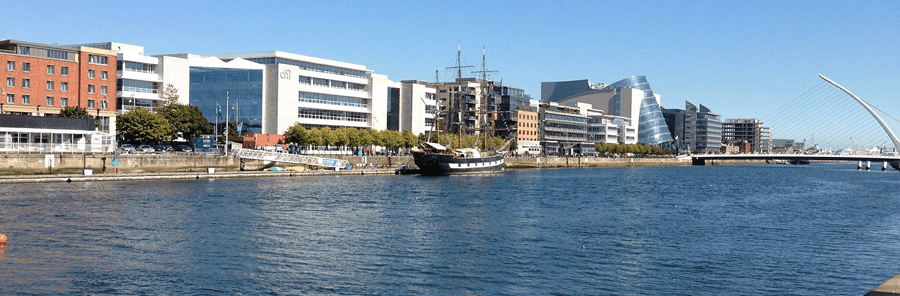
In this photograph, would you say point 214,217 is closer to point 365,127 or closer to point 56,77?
point 56,77

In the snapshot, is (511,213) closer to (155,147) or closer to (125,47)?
(155,147)

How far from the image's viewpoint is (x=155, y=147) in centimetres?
10175

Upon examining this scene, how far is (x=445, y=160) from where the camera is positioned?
106750 mm

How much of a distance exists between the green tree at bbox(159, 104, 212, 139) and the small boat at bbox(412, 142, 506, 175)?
89.0ft

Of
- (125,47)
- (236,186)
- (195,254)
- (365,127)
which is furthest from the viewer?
(365,127)

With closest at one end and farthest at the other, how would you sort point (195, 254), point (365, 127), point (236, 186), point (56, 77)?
point (195, 254) < point (236, 186) < point (56, 77) < point (365, 127)

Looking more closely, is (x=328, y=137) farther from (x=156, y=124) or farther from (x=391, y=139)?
(x=156, y=124)

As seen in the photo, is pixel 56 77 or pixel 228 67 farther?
pixel 228 67

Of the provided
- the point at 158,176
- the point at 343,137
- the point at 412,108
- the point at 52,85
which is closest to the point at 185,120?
the point at 52,85

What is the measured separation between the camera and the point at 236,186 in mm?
69938

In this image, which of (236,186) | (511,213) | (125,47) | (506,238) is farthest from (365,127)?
(506,238)

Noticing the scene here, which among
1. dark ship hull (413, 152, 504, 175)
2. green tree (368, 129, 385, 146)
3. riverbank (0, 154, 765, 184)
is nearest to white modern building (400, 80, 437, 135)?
green tree (368, 129, 385, 146)

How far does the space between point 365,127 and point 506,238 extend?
10168cm

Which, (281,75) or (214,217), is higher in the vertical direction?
(281,75)
